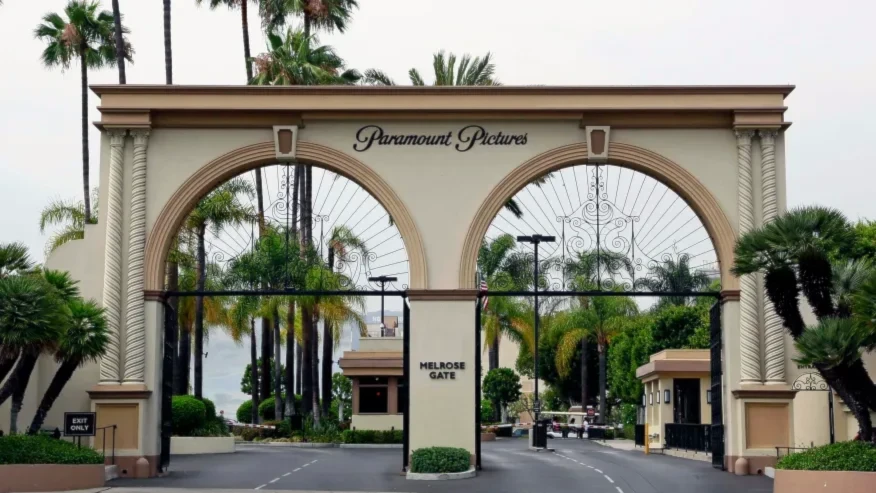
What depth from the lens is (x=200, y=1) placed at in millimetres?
49406

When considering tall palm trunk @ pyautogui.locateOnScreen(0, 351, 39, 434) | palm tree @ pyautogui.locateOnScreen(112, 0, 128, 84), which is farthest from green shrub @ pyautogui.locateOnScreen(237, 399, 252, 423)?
tall palm trunk @ pyautogui.locateOnScreen(0, 351, 39, 434)

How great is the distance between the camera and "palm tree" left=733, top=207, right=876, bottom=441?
21172 millimetres

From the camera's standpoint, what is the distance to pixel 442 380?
27016mm

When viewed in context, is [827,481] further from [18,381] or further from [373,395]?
[373,395]

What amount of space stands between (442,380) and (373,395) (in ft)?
102

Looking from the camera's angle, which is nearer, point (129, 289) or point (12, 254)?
point (12, 254)

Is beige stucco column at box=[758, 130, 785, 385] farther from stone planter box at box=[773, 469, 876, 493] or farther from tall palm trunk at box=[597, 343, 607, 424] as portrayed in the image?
tall palm trunk at box=[597, 343, 607, 424]

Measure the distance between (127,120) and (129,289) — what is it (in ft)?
12.5

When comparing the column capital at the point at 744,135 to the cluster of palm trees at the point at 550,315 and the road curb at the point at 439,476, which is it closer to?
the road curb at the point at 439,476

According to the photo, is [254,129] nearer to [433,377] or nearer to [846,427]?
[433,377]

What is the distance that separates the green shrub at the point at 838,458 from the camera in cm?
2020

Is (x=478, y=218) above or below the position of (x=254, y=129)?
below

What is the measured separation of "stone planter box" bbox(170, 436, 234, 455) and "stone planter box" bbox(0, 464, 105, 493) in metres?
15.9

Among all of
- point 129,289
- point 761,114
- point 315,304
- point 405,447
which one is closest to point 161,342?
point 129,289
